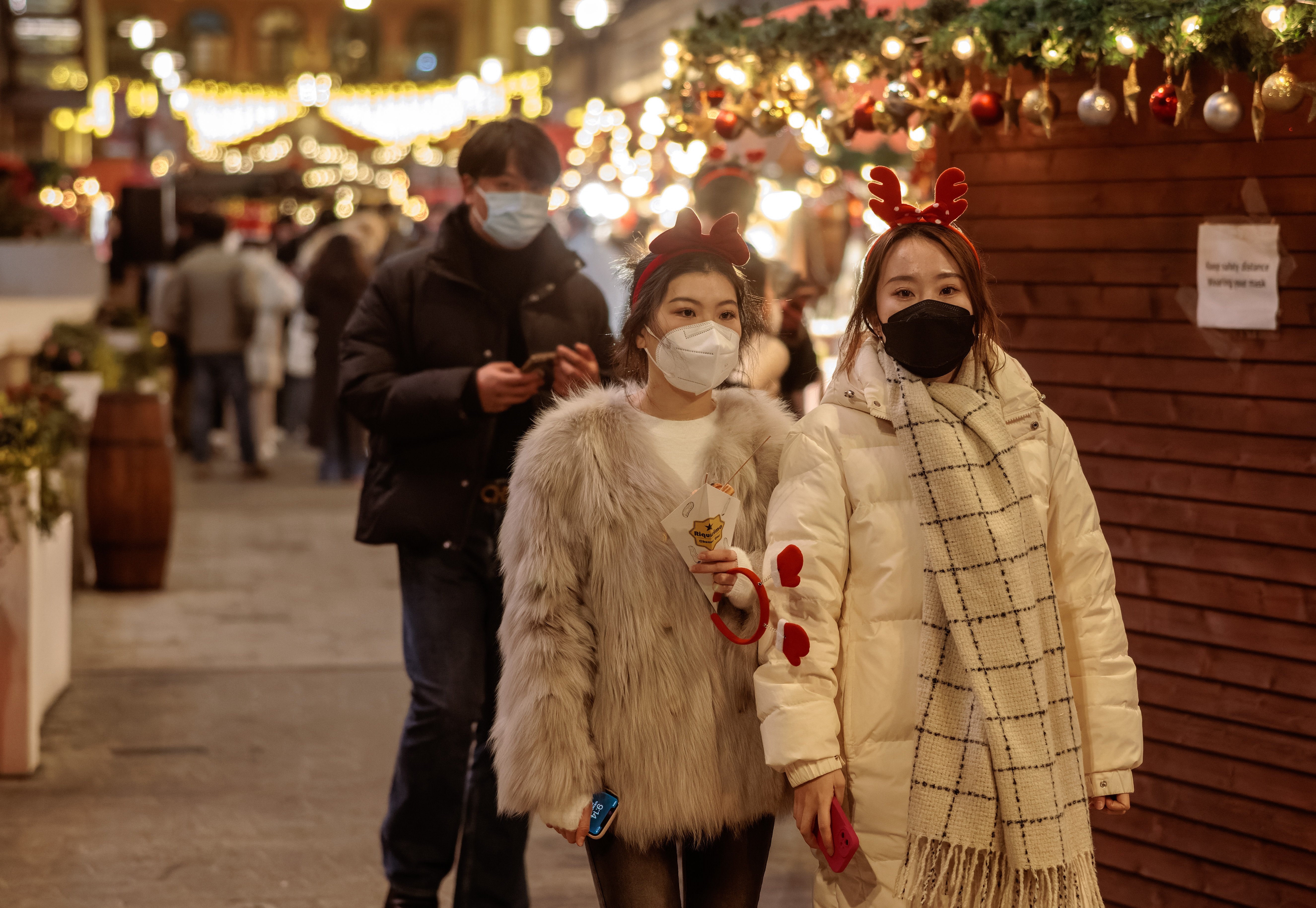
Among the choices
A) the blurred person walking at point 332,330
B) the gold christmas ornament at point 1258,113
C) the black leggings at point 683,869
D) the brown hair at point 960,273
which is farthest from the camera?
the blurred person walking at point 332,330

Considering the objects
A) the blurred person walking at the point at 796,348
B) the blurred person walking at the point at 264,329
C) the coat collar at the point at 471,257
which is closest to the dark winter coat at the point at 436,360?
the coat collar at the point at 471,257

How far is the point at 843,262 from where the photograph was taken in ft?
29.0

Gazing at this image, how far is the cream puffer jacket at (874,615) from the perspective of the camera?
2414 mm

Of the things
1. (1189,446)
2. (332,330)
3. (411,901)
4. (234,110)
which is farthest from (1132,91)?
(234,110)

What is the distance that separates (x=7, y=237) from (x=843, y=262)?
640 cm

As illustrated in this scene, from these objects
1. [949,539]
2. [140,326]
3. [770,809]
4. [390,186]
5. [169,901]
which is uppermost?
[390,186]

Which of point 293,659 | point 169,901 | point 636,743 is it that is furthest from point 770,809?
point 293,659

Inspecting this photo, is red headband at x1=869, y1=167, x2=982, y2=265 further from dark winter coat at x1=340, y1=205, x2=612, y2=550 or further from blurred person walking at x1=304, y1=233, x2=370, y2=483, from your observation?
blurred person walking at x1=304, y1=233, x2=370, y2=483

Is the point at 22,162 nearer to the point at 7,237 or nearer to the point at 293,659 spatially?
the point at 7,237

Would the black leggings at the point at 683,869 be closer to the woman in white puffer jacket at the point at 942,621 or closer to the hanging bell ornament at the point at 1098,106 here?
the woman in white puffer jacket at the point at 942,621

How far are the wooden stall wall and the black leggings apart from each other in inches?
60.5

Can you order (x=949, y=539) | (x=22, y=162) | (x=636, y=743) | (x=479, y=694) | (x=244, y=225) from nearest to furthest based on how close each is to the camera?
(x=949, y=539) → (x=636, y=743) → (x=479, y=694) → (x=22, y=162) → (x=244, y=225)

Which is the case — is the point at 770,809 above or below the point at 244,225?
below

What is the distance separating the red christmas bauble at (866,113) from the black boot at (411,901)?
2539 millimetres
